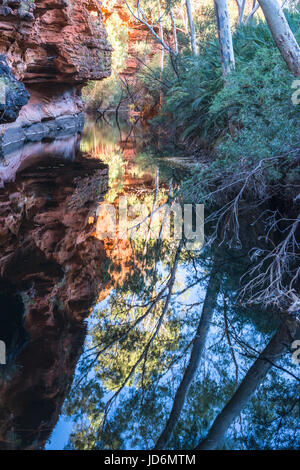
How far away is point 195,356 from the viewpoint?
3596 mm

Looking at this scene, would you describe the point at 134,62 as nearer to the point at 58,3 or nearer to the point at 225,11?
the point at 58,3

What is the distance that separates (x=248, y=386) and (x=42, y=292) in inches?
83.2

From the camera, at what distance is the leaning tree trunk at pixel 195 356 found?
9.06 feet

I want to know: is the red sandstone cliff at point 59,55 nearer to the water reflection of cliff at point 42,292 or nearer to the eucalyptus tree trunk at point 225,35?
the eucalyptus tree trunk at point 225,35

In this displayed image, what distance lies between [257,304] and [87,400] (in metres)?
1.98

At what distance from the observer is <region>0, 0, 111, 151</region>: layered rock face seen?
20.9 metres

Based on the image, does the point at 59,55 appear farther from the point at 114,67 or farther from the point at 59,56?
the point at 114,67

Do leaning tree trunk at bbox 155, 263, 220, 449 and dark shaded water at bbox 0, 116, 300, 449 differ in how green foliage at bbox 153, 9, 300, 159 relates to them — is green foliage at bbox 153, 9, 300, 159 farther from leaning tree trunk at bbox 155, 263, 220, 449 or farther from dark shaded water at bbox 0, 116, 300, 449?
leaning tree trunk at bbox 155, 263, 220, 449

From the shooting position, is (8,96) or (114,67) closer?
(8,96)

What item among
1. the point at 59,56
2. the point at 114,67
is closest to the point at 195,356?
the point at 59,56

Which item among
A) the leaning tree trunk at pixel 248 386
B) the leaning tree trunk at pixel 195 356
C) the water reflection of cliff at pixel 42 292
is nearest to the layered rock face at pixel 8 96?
the water reflection of cliff at pixel 42 292

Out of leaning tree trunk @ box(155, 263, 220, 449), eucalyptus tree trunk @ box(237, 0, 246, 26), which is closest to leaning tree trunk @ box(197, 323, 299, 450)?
leaning tree trunk @ box(155, 263, 220, 449)

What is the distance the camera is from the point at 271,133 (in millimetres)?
7355
